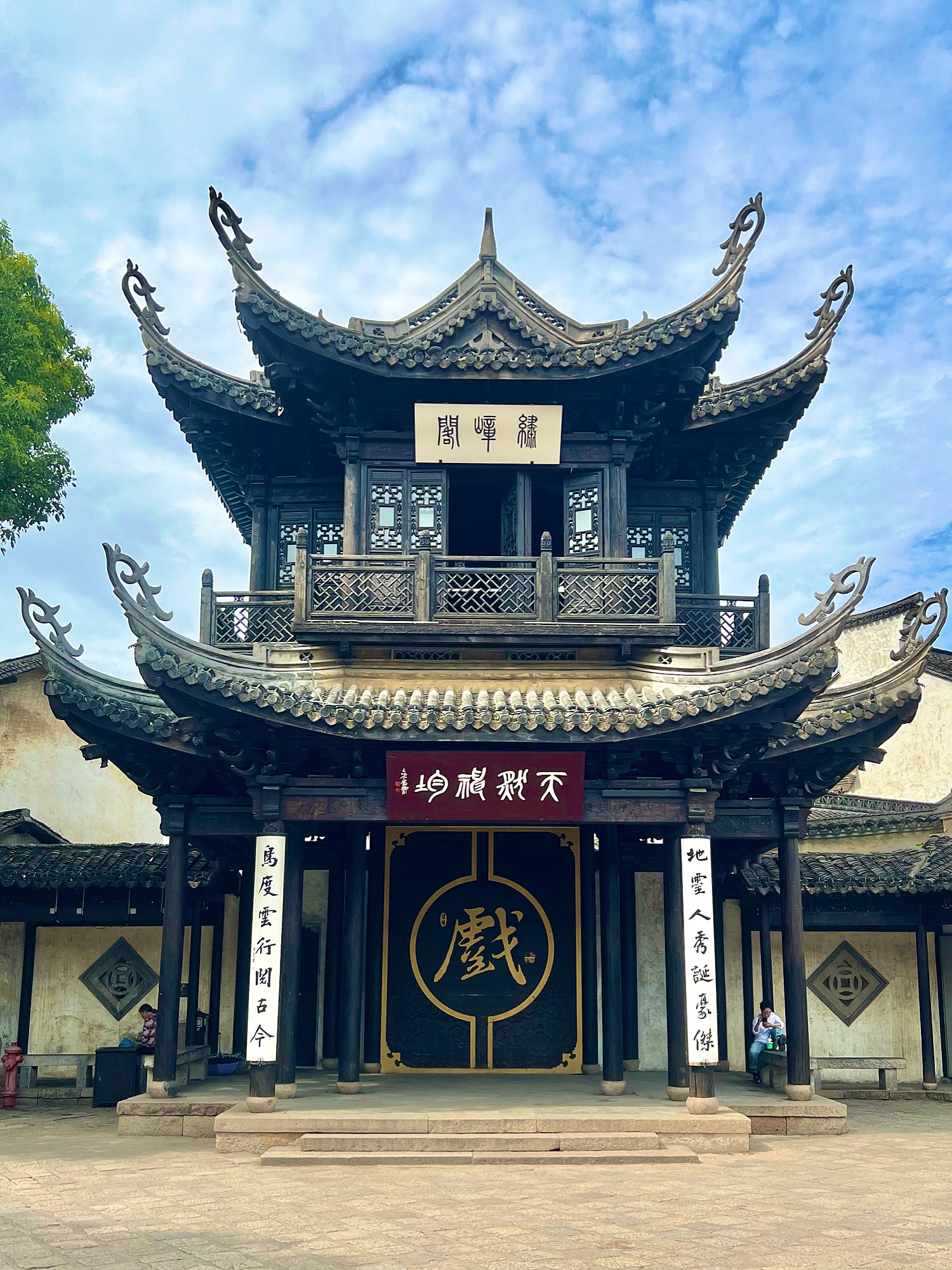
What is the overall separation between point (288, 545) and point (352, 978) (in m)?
6.03

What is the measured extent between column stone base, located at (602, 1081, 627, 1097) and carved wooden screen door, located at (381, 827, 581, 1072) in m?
1.81

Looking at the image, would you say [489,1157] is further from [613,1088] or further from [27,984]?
[27,984]

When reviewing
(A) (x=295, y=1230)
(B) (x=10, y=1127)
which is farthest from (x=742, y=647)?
(B) (x=10, y=1127)

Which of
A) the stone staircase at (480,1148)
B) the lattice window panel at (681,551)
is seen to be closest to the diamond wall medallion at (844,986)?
the lattice window panel at (681,551)

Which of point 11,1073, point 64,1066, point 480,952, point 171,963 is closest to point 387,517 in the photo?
point 480,952

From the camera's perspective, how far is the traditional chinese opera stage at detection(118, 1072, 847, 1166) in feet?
34.8

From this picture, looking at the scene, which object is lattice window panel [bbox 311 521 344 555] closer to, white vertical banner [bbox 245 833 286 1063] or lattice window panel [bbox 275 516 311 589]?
lattice window panel [bbox 275 516 311 589]

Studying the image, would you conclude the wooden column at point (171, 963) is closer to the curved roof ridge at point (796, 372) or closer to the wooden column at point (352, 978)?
the wooden column at point (352, 978)

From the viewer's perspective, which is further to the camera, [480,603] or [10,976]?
[10,976]

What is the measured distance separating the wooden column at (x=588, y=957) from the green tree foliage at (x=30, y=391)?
9.95m

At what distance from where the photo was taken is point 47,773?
926 inches

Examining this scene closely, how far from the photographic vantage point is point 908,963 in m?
16.2

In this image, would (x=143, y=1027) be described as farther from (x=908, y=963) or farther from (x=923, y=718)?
(x=923, y=718)

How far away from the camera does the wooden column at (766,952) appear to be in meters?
15.1
